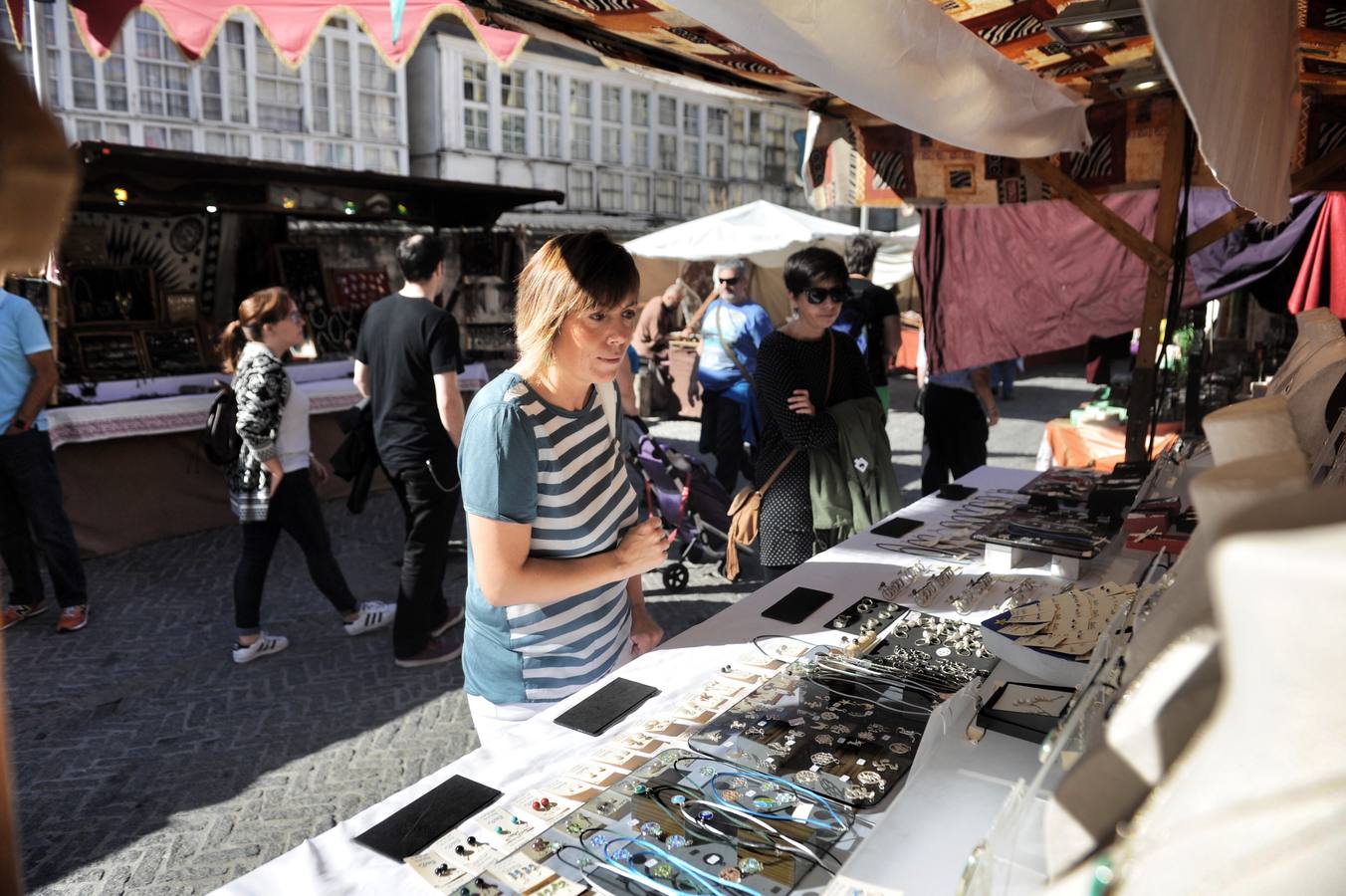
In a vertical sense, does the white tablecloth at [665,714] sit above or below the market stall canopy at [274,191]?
below

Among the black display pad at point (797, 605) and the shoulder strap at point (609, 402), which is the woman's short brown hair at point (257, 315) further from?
the black display pad at point (797, 605)

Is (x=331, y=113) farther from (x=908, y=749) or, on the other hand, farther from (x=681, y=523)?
(x=908, y=749)

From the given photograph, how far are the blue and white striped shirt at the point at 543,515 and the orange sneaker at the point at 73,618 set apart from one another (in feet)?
11.5

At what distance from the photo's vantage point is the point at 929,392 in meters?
5.31

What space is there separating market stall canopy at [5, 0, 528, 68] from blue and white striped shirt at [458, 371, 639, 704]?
358cm

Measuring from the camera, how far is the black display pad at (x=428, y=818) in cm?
142

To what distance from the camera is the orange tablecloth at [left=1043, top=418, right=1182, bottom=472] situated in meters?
4.94

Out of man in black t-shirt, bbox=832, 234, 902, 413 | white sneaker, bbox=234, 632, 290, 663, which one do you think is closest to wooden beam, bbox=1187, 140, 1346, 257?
man in black t-shirt, bbox=832, 234, 902, 413

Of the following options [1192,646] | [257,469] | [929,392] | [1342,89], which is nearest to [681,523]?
[929,392]

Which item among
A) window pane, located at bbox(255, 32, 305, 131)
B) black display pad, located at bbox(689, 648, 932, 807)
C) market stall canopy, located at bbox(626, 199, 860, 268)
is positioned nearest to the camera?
black display pad, located at bbox(689, 648, 932, 807)

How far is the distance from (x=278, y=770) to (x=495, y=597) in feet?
6.39

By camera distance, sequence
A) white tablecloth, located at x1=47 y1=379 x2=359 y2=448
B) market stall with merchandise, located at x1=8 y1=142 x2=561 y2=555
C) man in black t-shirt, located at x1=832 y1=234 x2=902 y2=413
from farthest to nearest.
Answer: man in black t-shirt, located at x1=832 y1=234 x2=902 y2=413 < market stall with merchandise, located at x1=8 y1=142 x2=561 y2=555 < white tablecloth, located at x1=47 y1=379 x2=359 y2=448

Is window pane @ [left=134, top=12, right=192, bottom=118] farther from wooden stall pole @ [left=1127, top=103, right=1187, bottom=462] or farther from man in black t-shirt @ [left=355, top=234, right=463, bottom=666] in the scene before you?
wooden stall pole @ [left=1127, top=103, right=1187, bottom=462]

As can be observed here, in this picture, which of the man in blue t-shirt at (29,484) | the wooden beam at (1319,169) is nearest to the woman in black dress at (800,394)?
the wooden beam at (1319,169)
